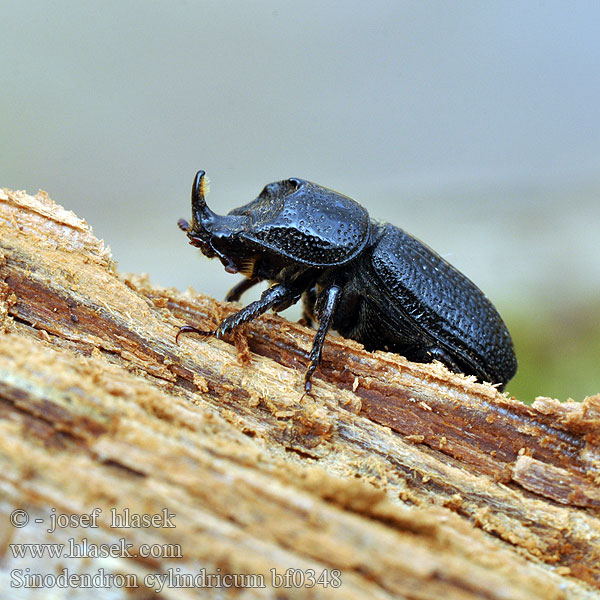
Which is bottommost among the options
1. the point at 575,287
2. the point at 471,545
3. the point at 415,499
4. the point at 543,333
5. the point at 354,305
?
the point at 471,545

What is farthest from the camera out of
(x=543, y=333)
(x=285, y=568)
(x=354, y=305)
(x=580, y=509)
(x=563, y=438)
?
(x=543, y=333)

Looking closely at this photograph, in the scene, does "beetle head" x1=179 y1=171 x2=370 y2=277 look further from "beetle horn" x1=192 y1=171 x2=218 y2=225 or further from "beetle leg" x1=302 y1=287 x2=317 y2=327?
"beetle leg" x1=302 y1=287 x2=317 y2=327

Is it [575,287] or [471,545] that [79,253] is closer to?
[471,545]

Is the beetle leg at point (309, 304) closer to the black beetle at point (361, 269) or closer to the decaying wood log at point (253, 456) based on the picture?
the black beetle at point (361, 269)

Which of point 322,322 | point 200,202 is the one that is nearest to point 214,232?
point 200,202

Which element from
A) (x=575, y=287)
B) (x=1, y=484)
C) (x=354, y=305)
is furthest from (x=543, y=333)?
(x=1, y=484)
